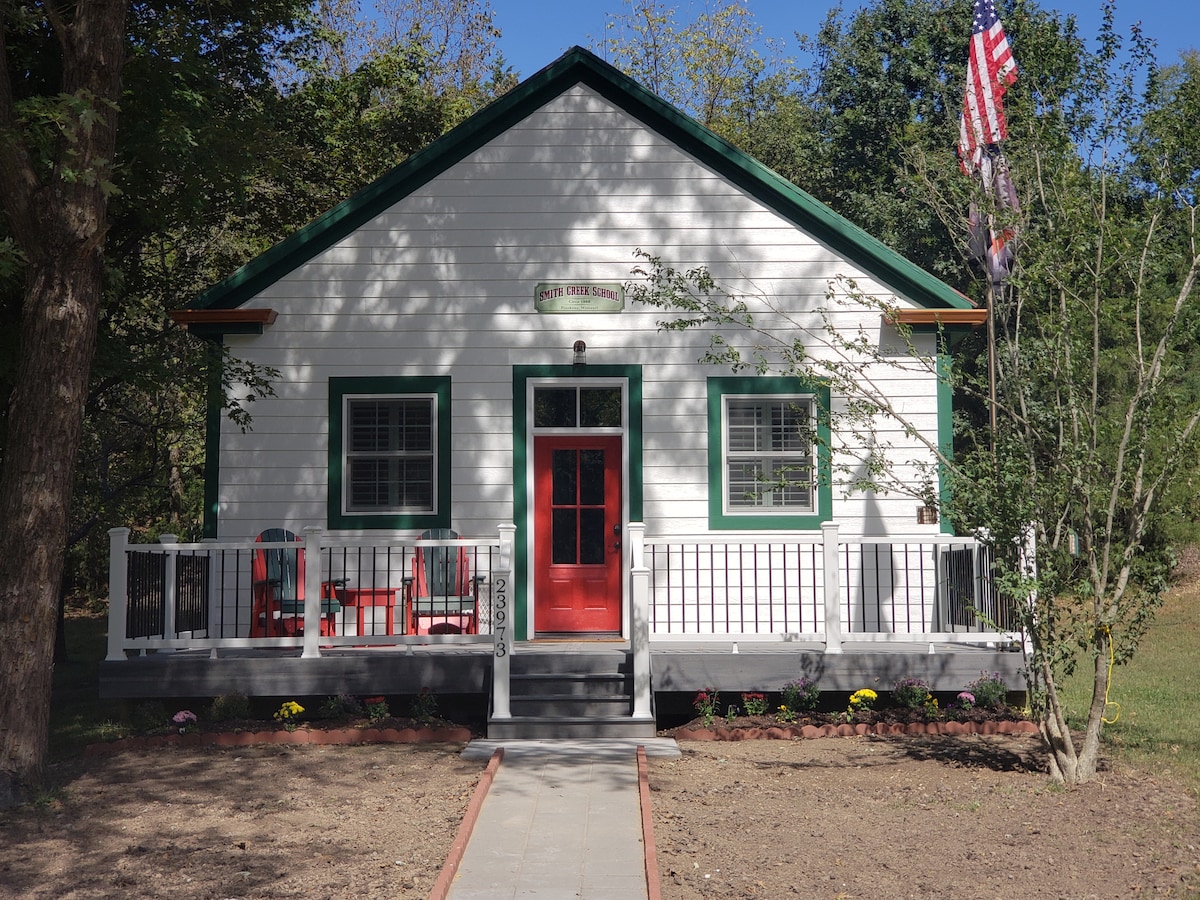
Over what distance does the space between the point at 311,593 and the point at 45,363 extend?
3.00 m

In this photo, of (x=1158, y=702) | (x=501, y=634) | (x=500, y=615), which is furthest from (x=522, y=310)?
(x=1158, y=702)

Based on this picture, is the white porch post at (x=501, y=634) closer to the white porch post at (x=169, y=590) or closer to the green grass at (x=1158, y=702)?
the white porch post at (x=169, y=590)

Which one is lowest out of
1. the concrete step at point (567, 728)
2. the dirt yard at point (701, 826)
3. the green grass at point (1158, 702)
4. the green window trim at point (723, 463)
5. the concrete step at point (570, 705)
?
the dirt yard at point (701, 826)

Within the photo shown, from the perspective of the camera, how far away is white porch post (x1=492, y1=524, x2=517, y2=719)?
9.53 metres

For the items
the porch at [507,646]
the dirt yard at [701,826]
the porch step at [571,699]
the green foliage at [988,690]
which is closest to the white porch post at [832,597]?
the porch at [507,646]

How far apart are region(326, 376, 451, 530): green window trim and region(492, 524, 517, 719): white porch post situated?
1.93 metres

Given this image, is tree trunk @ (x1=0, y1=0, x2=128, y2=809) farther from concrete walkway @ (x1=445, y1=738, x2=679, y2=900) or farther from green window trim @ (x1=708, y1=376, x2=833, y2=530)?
green window trim @ (x1=708, y1=376, x2=833, y2=530)

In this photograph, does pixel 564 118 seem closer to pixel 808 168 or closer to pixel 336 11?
pixel 808 168

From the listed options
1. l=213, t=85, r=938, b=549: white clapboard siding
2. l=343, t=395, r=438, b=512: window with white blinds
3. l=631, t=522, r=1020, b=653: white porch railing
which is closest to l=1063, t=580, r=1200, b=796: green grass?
l=631, t=522, r=1020, b=653: white porch railing

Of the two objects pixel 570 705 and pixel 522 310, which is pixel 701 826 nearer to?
pixel 570 705

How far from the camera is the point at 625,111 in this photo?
38.8ft

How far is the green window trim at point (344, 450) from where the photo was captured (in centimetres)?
1143

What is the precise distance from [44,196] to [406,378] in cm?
407

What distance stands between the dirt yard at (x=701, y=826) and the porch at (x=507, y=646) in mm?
821
